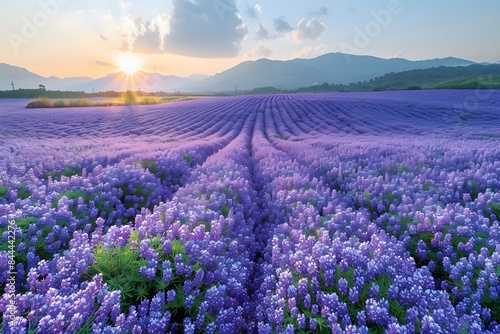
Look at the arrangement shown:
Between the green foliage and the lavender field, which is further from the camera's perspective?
the green foliage

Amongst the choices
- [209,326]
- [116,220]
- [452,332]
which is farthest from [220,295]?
[116,220]

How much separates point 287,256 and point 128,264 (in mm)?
1611

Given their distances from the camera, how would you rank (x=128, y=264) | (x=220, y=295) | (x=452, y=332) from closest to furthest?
(x=452, y=332) → (x=220, y=295) → (x=128, y=264)

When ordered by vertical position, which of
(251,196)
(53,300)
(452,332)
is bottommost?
(251,196)

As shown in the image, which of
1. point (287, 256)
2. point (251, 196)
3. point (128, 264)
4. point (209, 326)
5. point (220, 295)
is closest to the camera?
point (209, 326)

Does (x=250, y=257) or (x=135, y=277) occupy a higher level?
(x=135, y=277)

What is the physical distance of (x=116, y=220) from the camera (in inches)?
180

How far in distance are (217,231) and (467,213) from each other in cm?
310

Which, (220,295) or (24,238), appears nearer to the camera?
(220,295)

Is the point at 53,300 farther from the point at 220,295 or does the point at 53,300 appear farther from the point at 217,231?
the point at 217,231

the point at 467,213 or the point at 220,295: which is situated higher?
the point at 467,213

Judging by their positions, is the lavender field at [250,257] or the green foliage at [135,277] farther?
the green foliage at [135,277]

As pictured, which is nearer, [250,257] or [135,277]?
[135,277]

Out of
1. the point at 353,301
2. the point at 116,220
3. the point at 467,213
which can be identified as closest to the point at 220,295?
the point at 353,301
